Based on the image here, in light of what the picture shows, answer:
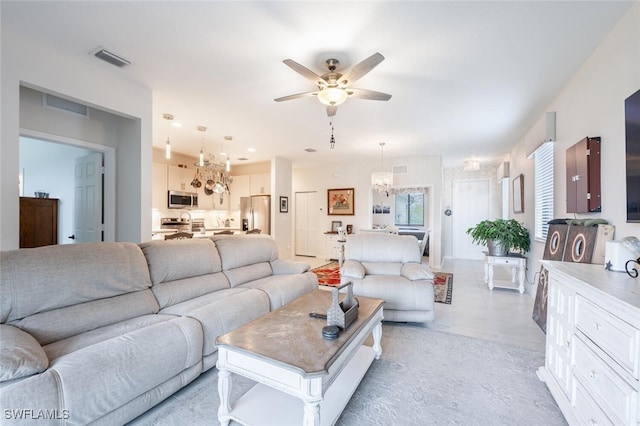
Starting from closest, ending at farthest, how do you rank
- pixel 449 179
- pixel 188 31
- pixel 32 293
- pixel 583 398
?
pixel 583 398 → pixel 32 293 → pixel 188 31 → pixel 449 179

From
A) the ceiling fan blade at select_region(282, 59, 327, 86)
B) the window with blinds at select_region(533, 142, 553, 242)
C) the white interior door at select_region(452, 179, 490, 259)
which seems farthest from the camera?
the white interior door at select_region(452, 179, 490, 259)

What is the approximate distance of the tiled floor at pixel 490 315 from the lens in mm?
2744

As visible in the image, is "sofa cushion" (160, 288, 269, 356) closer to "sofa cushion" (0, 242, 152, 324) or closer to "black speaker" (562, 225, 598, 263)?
"sofa cushion" (0, 242, 152, 324)

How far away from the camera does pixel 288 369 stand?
4.35 ft

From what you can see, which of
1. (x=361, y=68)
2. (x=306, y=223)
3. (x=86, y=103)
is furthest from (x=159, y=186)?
(x=361, y=68)

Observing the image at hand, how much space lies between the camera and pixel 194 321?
6.23ft

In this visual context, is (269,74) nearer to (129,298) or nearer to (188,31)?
(188,31)

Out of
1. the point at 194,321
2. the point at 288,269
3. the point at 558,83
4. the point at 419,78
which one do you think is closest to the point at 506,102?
the point at 558,83

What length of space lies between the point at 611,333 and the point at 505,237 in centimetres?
363

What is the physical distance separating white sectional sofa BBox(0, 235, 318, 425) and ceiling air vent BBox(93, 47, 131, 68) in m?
1.75

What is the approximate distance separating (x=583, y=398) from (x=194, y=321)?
7.60 feet

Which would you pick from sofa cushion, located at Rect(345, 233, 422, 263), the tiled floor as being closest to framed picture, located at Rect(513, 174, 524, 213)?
the tiled floor

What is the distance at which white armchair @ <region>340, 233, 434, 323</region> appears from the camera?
2.95m

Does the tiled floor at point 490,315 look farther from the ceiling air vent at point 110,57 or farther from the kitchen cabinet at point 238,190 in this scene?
the kitchen cabinet at point 238,190
